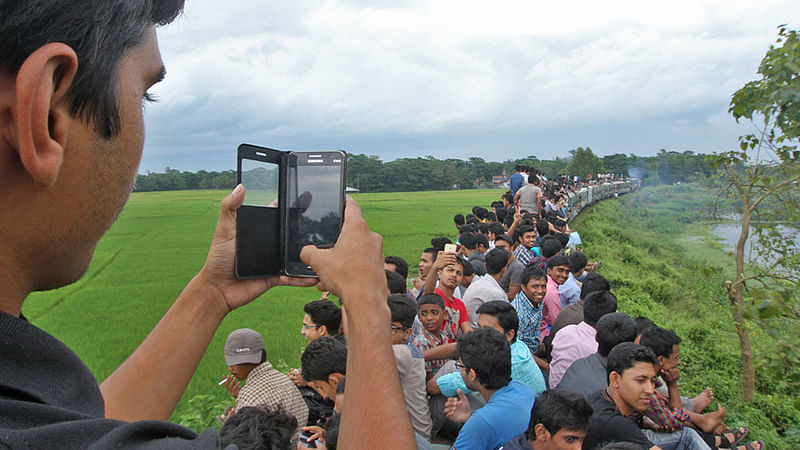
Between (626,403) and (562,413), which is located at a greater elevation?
(562,413)

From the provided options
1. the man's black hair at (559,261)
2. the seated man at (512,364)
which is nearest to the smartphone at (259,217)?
the seated man at (512,364)

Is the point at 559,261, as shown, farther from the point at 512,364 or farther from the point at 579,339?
the point at 512,364

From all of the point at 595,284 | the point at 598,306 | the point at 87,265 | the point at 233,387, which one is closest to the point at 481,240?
the point at 595,284

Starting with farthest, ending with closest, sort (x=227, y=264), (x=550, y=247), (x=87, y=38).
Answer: (x=550, y=247), (x=227, y=264), (x=87, y=38)

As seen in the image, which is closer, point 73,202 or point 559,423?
point 73,202

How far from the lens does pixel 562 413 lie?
9.34 feet

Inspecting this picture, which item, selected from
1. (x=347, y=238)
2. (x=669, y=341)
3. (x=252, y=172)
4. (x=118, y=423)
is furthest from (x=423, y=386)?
(x=118, y=423)

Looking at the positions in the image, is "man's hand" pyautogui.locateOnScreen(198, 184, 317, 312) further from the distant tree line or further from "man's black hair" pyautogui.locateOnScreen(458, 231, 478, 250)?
the distant tree line

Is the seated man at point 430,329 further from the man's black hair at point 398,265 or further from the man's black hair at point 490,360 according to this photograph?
the man's black hair at point 398,265

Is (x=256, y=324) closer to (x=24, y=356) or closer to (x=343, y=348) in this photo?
(x=343, y=348)

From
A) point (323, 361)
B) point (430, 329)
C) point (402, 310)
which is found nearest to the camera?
point (323, 361)

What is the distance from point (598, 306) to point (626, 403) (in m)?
1.44

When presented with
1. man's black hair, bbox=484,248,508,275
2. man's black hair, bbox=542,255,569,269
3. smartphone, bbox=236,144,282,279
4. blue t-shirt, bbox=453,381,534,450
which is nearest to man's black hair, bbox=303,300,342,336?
blue t-shirt, bbox=453,381,534,450

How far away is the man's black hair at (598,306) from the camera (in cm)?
457
